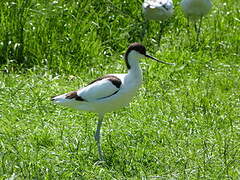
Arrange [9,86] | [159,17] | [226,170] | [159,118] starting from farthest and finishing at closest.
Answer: [159,17]
[9,86]
[159,118]
[226,170]

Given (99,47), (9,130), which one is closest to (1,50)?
(99,47)

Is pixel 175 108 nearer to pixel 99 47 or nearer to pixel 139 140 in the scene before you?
pixel 139 140

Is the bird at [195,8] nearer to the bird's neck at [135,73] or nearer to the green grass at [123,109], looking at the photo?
the green grass at [123,109]

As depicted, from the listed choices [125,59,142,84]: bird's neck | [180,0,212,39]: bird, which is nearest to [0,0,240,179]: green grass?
[180,0,212,39]: bird

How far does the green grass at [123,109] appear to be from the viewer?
18.0 feet

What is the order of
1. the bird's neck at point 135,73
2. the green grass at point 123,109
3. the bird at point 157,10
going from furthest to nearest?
1. the bird at point 157,10
2. the bird's neck at point 135,73
3. the green grass at point 123,109

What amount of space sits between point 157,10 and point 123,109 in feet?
6.14

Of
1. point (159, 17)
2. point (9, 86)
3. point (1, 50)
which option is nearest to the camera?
point (9, 86)

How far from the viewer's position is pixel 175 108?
6.78 meters

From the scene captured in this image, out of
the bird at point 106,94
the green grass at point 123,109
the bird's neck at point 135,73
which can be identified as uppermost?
the bird's neck at point 135,73

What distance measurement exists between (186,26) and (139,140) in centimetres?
334

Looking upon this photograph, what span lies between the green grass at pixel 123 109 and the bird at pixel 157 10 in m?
0.35

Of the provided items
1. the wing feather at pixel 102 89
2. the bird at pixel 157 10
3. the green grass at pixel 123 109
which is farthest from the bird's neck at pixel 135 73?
the bird at pixel 157 10

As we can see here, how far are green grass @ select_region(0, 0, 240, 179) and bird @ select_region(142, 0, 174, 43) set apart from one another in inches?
13.8
